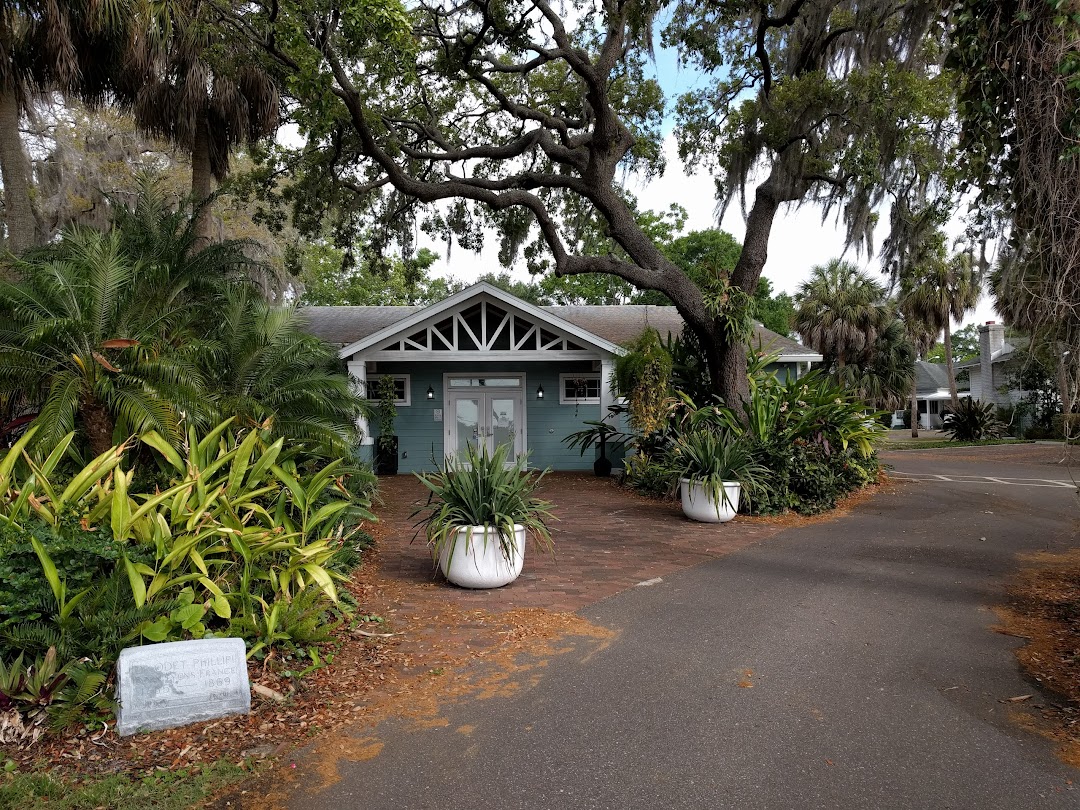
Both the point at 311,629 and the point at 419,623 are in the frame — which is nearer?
the point at 311,629

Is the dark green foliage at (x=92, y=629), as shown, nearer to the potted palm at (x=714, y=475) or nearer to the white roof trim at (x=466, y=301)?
the potted palm at (x=714, y=475)

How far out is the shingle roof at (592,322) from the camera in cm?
1744

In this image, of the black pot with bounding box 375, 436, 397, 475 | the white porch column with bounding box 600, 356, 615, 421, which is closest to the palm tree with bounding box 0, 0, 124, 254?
the black pot with bounding box 375, 436, 397, 475

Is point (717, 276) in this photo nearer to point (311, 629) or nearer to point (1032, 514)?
point (1032, 514)

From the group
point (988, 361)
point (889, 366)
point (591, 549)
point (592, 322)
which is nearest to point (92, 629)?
point (591, 549)

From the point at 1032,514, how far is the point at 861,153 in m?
6.12

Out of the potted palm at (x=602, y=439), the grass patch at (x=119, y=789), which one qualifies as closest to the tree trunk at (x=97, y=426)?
the grass patch at (x=119, y=789)

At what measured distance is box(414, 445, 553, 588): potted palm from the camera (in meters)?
6.12

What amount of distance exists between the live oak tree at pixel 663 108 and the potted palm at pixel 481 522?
5.41m

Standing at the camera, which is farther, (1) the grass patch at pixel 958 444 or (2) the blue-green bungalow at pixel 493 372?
(1) the grass patch at pixel 958 444

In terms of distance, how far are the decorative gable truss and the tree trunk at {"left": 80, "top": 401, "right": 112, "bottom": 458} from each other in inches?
333

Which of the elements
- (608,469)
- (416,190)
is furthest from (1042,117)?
(608,469)

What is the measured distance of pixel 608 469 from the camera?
49.6 ft

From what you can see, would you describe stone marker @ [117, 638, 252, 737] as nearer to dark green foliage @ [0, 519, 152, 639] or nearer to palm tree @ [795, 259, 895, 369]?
dark green foliage @ [0, 519, 152, 639]
